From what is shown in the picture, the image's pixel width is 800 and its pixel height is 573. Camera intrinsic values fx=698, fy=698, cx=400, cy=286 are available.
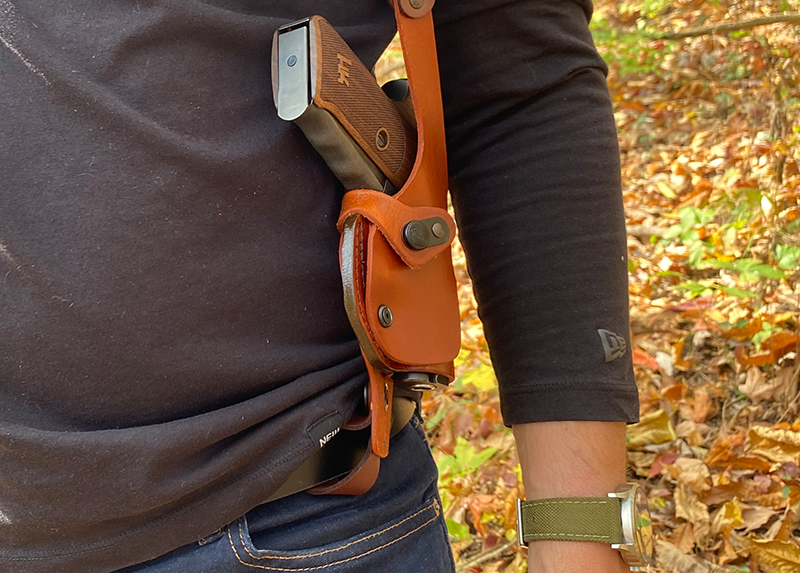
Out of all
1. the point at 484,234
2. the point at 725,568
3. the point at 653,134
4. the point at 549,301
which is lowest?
the point at 725,568

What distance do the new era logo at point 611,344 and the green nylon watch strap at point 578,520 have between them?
210 mm

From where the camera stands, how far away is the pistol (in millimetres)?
865

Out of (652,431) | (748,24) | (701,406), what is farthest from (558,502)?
(748,24)

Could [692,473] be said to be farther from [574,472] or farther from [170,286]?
[170,286]

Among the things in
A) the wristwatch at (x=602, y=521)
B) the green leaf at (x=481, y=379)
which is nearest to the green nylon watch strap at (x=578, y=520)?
the wristwatch at (x=602, y=521)

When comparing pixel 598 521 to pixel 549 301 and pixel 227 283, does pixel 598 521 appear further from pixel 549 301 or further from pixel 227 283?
pixel 227 283

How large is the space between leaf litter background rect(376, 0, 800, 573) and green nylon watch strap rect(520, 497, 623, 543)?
112 cm

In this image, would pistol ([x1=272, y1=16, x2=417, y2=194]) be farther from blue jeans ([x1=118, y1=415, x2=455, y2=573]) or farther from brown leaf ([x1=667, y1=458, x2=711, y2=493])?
brown leaf ([x1=667, y1=458, x2=711, y2=493])

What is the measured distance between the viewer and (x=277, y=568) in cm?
92

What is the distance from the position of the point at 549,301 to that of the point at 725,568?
4.59 feet

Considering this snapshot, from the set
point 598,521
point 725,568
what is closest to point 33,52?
point 598,521

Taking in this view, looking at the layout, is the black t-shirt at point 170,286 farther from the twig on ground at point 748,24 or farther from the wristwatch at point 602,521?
the twig on ground at point 748,24

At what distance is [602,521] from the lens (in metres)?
0.98

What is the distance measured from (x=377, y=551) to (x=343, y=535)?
2.2 inches
